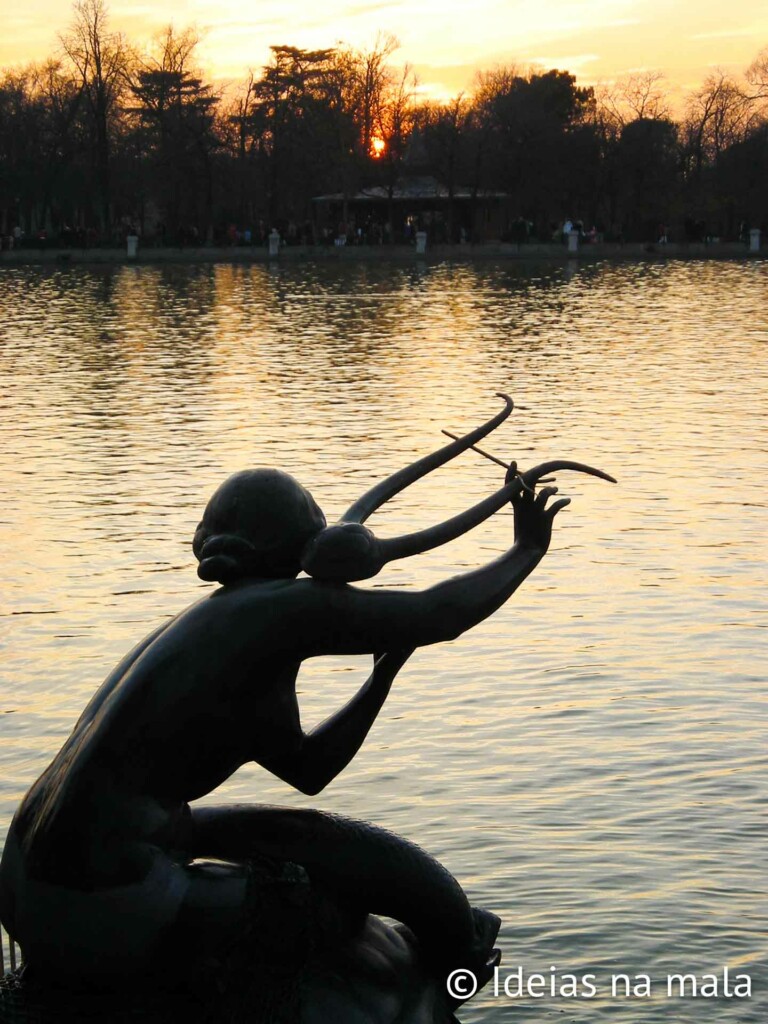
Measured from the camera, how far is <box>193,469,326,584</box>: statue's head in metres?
3.62

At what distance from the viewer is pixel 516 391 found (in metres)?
21.2

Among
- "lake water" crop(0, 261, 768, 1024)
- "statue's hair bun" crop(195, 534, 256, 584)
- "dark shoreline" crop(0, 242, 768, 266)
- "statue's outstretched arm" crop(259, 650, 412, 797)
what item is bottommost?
"dark shoreline" crop(0, 242, 768, 266)

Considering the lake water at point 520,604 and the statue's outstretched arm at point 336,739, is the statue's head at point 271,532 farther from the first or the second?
the lake water at point 520,604

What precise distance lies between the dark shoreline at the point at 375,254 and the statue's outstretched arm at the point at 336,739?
6226cm

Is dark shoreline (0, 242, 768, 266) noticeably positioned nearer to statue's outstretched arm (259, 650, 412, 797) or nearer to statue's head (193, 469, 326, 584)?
statue's outstretched arm (259, 650, 412, 797)

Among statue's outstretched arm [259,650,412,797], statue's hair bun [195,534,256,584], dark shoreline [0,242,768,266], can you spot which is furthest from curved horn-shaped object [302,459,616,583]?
dark shoreline [0,242,768,266]

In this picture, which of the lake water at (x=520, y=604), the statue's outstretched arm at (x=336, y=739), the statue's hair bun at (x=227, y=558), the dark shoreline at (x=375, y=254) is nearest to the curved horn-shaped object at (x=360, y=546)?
the statue's hair bun at (x=227, y=558)

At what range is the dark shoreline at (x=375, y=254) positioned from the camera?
6656cm

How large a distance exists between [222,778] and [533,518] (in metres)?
0.79

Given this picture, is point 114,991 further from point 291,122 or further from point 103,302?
point 291,122

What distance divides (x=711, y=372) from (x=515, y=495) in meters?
19.8

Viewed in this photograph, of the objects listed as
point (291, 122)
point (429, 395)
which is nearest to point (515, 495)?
point (429, 395)

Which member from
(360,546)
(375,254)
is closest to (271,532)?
(360,546)

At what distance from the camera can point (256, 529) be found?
3.63 metres
